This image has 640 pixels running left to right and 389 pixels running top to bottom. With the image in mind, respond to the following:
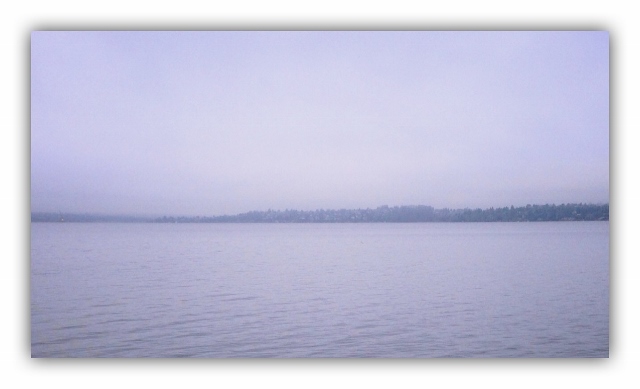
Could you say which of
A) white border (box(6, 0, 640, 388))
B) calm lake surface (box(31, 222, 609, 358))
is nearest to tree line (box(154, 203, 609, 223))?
calm lake surface (box(31, 222, 609, 358))

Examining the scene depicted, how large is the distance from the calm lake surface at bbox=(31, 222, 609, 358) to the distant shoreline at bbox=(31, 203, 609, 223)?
0.13 meters

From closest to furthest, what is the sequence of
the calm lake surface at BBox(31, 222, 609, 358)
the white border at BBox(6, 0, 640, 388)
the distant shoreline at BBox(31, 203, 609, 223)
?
1. the white border at BBox(6, 0, 640, 388)
2. the calm lake surface at BBox(31, 222, 609, 358)
3. the distant shoreline at BBox(31, 203, 609, 223)

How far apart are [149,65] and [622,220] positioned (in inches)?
178

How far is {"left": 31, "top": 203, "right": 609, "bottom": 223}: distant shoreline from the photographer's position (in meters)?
6.46

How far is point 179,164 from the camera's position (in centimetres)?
629

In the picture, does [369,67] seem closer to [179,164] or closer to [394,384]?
[179,164]

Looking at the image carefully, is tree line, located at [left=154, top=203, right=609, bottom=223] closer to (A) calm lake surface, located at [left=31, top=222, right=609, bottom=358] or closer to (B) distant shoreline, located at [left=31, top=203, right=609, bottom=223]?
(B) distant shoreline, located at [left=31, top=203, right=609, bottom=223]

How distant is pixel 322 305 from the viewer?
6973 millimetres

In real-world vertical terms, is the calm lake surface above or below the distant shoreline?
below

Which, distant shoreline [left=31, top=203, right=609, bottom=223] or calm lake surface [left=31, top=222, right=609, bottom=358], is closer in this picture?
calm lake surface [left=31, top=222, right=609, bottom=358]

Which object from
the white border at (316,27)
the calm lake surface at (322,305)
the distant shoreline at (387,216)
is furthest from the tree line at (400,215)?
the white border at (316,27)

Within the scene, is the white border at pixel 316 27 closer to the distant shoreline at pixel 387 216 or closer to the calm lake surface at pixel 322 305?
the calm lake surface at pixel 322 305

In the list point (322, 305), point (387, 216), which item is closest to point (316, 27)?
point (387, 216)

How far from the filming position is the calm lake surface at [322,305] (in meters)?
5.51
